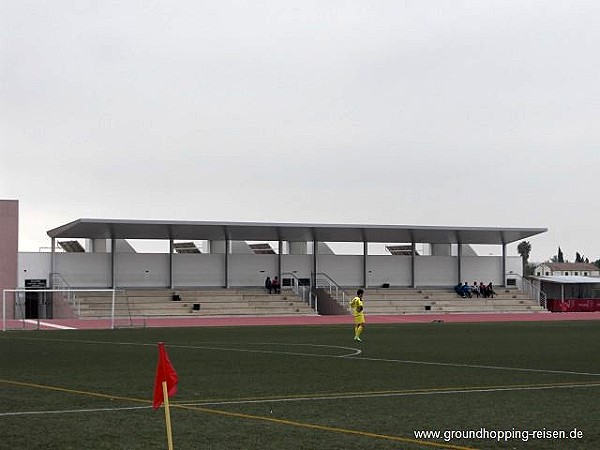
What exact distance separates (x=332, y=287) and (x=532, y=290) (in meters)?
16.2

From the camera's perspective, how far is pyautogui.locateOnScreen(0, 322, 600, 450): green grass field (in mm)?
13023

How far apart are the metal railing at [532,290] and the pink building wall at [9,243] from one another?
122 feet

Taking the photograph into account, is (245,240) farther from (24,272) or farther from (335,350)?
(335,350)

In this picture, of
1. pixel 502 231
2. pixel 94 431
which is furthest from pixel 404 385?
pixel 502 231

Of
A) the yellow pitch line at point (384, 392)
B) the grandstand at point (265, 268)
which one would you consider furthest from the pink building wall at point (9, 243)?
the yellow pitch line at point (384, 392)

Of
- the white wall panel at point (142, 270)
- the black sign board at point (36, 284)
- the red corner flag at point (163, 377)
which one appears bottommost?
the red corner flag at point (163, 377)

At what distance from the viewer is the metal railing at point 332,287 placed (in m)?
75.9

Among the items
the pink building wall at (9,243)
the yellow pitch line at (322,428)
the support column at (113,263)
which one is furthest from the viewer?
the support column at (113,263)

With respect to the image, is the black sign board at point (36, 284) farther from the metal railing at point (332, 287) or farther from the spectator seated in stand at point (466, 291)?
the spectator seated in stand at point (466, 291)

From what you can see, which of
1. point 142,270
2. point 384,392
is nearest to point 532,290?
point 142,270

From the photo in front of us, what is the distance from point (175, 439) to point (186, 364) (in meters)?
13.0

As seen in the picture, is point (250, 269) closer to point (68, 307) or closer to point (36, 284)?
point (36, 284)

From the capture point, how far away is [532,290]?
85.4 metres

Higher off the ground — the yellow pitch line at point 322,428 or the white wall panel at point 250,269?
the white wall panel at point 250,269
